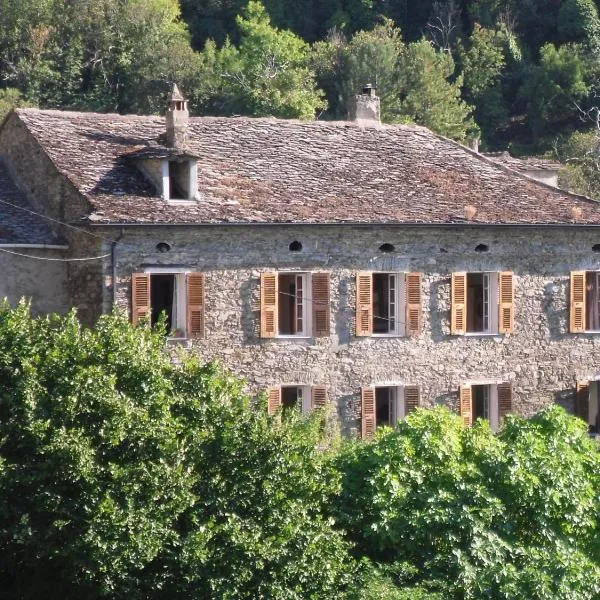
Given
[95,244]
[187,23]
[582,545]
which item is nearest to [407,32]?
[187,23]

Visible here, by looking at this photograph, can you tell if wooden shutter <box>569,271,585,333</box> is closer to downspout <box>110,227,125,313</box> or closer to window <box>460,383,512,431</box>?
window <box>460,383,512,431</box>

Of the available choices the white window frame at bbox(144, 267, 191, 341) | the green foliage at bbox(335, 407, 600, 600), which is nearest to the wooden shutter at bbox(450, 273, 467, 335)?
the white window frame at bbox(144, 267, 191, 341)

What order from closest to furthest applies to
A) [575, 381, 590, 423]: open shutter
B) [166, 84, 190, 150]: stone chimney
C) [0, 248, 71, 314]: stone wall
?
[0, 248, 71, 314]: stone wall → [166, 84, 190, 150]: stone chimney → [575, 381, 590, 423]: open shutter

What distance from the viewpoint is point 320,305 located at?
3266 centimetres

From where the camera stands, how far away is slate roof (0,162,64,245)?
31.4m

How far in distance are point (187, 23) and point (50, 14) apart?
11.9 m

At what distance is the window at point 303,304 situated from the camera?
32562 mm

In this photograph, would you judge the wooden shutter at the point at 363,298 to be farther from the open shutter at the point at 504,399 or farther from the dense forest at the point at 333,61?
the dense forest at the point at 333,61

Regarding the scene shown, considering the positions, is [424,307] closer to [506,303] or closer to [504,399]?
[506,303]

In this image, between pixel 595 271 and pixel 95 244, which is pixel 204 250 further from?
pixel 595 271

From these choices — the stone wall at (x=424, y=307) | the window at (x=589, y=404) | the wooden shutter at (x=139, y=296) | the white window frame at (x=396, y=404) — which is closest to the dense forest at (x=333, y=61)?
the window at (x=589, y=404)

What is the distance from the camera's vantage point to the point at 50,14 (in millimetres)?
69812

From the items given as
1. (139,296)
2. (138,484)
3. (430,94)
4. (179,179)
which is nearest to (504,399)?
(179,179)

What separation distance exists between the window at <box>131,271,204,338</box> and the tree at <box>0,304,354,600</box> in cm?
624
